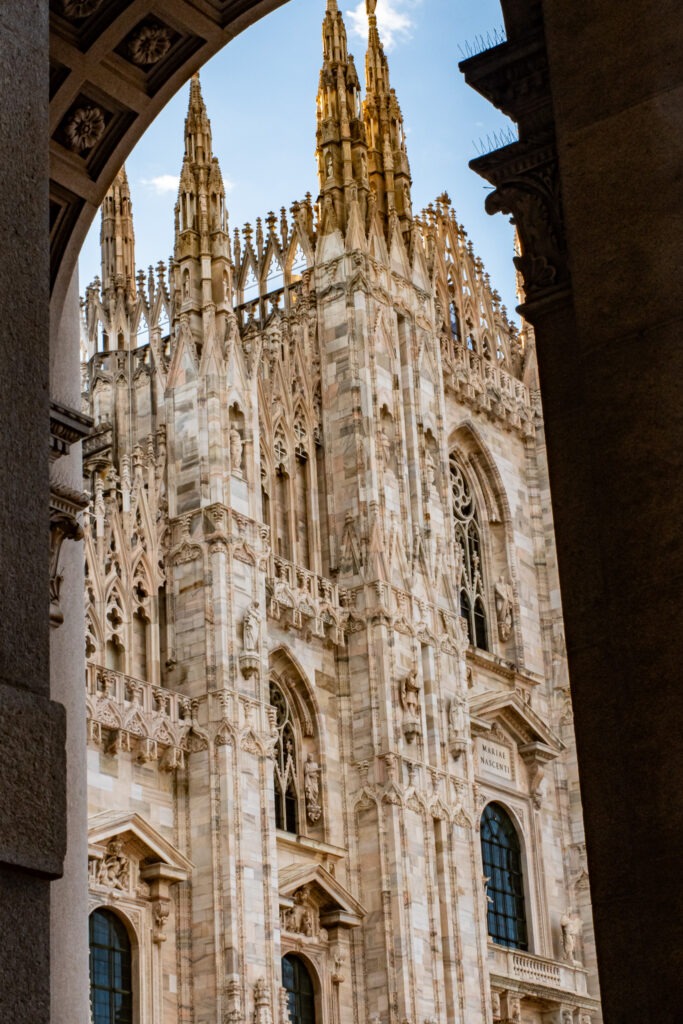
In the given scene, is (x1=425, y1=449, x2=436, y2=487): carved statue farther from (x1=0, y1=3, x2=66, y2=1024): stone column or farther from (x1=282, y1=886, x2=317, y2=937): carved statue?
(x1=0, y1=3, x2=66, y2=1024): stone column

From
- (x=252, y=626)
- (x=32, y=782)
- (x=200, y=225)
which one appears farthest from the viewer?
(x=200, y=225)

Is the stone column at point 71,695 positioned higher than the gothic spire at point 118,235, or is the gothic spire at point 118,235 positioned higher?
the gothic spire at point 118,235

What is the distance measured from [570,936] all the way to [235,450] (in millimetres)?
12355

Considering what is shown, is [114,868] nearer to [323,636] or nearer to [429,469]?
[323,636]

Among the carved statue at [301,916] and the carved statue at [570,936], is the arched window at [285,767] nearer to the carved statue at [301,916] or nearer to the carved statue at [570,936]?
the carved statue at [301,916]

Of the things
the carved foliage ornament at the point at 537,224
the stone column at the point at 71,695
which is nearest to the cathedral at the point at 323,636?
the stone column at the point at 71,695

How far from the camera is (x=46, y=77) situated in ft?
18.4

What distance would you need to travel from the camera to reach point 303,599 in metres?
29.2

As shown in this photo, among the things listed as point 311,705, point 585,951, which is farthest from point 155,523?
point 585,951

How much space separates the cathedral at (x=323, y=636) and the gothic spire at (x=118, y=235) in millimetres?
103

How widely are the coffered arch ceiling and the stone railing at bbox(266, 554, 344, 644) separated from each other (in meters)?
17.8

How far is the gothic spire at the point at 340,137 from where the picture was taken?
3350cm

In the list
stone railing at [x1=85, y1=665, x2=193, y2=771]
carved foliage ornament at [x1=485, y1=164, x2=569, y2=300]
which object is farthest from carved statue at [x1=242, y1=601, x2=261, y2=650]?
carved foliage ornament at [x1=485, y1=164, x2=569, y2=300]

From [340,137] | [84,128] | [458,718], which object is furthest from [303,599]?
[84,128]
